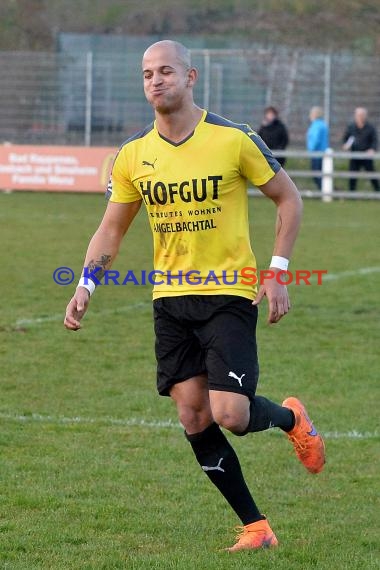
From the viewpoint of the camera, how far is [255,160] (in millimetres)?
5219

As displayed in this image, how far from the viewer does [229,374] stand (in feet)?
16.8

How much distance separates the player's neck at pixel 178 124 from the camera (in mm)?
5191

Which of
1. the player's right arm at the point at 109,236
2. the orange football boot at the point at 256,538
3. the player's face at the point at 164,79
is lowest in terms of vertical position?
the orange football boot at the point at 256,538

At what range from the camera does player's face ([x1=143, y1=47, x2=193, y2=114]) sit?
16.6 feet

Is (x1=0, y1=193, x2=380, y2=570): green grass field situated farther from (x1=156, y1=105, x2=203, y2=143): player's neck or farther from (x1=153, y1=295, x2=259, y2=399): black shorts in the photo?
(x1=156, y1=105, x2=203, y2=143): player's neck

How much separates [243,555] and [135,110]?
26.9m

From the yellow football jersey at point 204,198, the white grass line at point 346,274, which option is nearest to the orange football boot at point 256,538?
the yellow football jersey at point 204,198

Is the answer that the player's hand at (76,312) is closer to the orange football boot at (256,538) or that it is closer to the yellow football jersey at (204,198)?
the yellow football jersey at (204,198)

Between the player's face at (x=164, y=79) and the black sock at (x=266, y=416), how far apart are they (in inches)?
51.0

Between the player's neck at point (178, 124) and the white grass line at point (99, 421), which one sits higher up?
the player's neck at point (178, 124)

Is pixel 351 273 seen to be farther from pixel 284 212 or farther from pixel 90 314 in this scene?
pixel 284 212

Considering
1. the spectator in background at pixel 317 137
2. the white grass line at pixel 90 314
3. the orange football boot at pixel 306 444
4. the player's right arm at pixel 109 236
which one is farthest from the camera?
the spectator in background at pixel 317 137

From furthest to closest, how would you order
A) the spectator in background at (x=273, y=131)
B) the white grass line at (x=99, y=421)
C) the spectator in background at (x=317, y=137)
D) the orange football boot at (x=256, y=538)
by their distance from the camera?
the spectator in background at (x=317, y=137) < the spectator in background at (x=273, y=131) < the white grass line at (x=99, y=421) < the orange football boot at (x=256, y=538)

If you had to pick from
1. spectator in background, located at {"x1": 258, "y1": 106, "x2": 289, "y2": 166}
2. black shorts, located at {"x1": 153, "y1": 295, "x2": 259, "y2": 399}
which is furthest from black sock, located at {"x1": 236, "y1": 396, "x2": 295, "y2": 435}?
spectator in background, located at {"x1": 258, "y1": 106, "x2": 289, "y2": 166}
